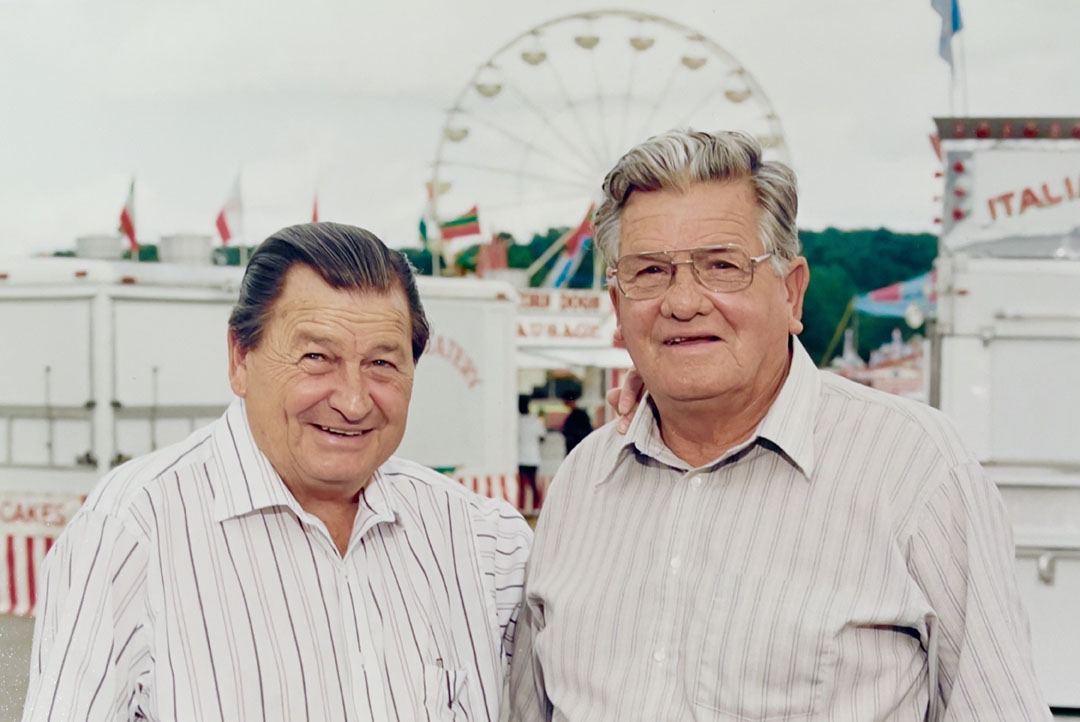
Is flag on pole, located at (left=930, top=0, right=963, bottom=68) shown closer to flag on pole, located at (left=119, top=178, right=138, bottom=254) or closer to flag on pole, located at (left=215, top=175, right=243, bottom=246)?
flag on pole, located at (left=215, top=175, right=243, bottom=246)

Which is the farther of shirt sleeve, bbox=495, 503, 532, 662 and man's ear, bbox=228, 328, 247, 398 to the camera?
shirt sleeve, bbox=495, 503, 532, 662

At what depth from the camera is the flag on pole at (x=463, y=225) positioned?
59.5 ft

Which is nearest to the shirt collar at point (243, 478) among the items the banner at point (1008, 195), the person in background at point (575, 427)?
the banner at point (1008, 195)

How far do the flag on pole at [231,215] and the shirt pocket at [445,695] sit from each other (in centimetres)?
932

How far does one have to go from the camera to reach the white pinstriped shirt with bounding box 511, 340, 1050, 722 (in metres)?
1.86

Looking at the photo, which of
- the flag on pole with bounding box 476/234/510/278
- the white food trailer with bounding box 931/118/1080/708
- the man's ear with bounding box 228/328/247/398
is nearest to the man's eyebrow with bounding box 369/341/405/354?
the man's ear with bounding box 228/328/247/398

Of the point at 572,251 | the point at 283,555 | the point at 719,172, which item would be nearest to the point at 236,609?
the point at 283,555

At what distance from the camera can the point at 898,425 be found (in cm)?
199

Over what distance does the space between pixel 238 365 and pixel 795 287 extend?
1015 mm

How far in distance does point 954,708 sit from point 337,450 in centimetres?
110

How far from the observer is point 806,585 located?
192 cm

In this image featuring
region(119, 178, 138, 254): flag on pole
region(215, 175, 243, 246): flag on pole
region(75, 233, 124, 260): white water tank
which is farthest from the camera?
region(215, 175, 243, 246): flag on pole

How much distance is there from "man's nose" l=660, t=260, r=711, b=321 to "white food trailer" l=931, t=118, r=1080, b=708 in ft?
12.3

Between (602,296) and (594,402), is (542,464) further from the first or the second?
(602,296)
